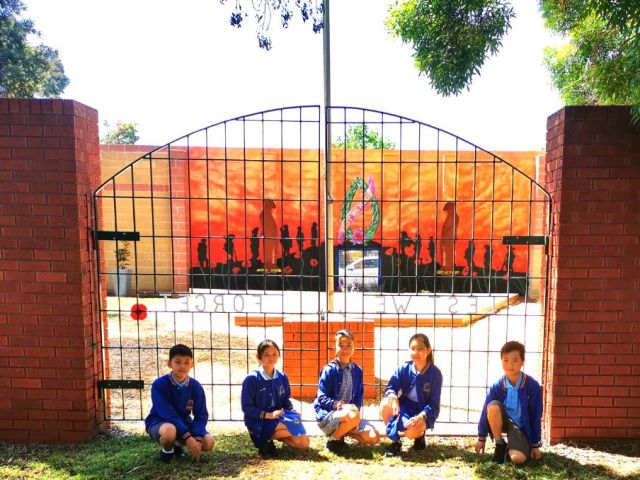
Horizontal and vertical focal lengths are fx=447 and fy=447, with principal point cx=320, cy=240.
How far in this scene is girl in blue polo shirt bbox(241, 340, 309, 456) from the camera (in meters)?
3.14

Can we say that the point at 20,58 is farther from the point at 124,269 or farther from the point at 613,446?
the point at 613,446

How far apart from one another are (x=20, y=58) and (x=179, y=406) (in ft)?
45.7

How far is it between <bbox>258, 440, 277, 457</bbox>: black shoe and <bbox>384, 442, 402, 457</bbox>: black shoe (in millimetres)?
796

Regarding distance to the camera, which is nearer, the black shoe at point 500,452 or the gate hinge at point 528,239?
the black shoe at point 500,452

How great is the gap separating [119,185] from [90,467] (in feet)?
29.0

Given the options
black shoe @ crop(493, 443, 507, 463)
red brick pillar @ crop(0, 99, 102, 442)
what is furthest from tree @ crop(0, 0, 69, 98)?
black shoe @ crop(493, 443, 507, 463)

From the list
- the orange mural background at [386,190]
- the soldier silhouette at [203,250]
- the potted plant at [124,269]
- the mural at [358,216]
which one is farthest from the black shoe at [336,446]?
the potted plant at [124,269]

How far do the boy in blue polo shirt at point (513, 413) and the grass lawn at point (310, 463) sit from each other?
11 cm

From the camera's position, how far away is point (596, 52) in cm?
582

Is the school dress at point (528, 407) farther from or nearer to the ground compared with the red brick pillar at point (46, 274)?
nearer to the ground

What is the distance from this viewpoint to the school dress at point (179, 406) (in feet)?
10.0

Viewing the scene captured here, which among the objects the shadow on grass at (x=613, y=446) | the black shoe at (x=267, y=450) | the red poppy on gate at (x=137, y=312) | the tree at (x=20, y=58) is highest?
the tree at (x=20, y=58)

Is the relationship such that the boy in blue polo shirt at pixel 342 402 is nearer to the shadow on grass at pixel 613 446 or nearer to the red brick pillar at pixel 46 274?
the shadow on grass at pixel 613 446

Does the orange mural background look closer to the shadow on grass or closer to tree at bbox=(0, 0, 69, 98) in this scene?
tree at bbox=(0, 0, 69, 98)
